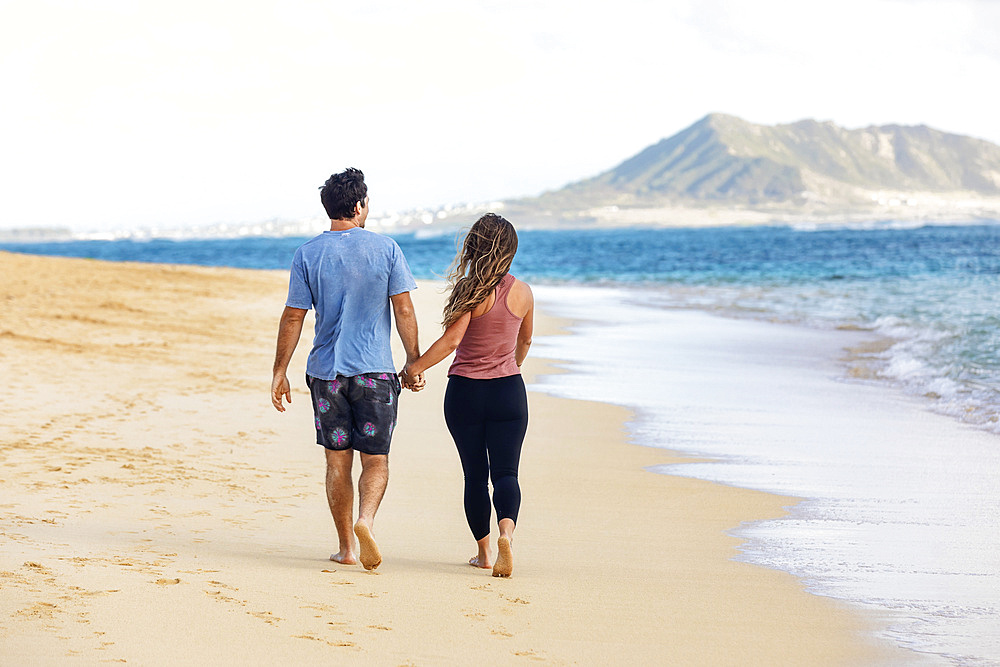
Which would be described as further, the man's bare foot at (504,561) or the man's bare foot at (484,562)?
the man's bare foot at (484,562)

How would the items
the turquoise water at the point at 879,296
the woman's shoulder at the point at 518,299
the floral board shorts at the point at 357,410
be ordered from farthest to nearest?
1. the turquoise water at the point at 879,296
2. the woman's shoulder at the point at 518,299
3. the floral board shorts at the point at 357,410

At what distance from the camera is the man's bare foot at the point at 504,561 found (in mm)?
4336

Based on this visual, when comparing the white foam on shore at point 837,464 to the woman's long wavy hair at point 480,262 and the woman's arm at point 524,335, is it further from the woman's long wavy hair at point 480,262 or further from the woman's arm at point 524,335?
the woman's long wavy hair at point 480,262

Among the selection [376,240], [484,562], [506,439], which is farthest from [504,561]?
[376,240]

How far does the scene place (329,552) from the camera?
478 centimetres

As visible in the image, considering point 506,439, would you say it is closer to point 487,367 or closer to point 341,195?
point 487,367

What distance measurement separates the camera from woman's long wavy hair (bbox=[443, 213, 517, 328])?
4391mm

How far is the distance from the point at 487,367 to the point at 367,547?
3.03 ft

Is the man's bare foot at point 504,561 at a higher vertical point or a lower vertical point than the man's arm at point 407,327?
lower

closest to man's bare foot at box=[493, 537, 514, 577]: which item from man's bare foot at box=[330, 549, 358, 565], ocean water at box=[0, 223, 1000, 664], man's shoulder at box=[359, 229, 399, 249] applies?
man's bare foot at box=[330, 549, 358, 565]

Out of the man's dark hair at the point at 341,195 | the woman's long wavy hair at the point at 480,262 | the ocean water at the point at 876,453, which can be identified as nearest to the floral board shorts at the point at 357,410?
the woman's long wavy hair at the point at 480,262

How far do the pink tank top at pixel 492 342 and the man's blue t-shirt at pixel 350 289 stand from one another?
338mm

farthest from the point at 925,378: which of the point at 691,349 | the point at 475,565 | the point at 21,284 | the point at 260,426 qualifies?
the point at 21,284

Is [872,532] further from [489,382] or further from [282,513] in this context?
[282,513]
